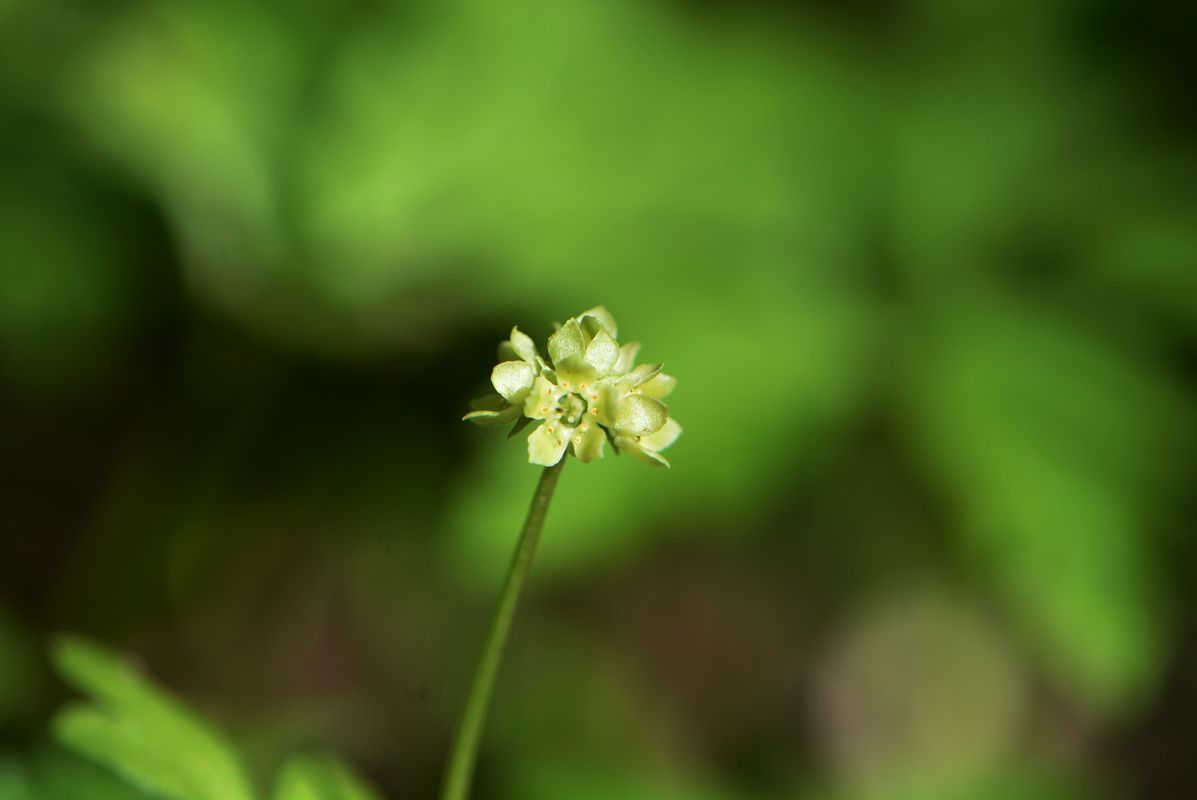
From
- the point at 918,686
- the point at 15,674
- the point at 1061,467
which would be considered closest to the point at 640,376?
the point at 1061,467

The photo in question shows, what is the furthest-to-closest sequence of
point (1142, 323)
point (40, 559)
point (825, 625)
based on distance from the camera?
point (825, 625)
point (40, 559)
point (1142, 323)

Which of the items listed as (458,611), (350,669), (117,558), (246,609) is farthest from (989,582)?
(117,558)

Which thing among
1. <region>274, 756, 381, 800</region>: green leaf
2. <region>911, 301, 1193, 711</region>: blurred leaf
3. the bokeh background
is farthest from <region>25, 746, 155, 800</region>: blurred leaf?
<region>911, 301, 1193, 711</region>: blurred leaf

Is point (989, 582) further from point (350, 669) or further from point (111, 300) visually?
point (111, 300)

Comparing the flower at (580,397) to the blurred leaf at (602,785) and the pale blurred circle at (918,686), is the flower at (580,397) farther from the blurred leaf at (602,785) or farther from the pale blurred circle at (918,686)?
the pale blurred circle at (918,686)

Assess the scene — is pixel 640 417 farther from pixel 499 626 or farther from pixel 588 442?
pixel 499 626

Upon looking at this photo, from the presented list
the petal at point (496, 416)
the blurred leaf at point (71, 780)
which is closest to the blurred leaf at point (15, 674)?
the blurred leaf at point (71, 780)
